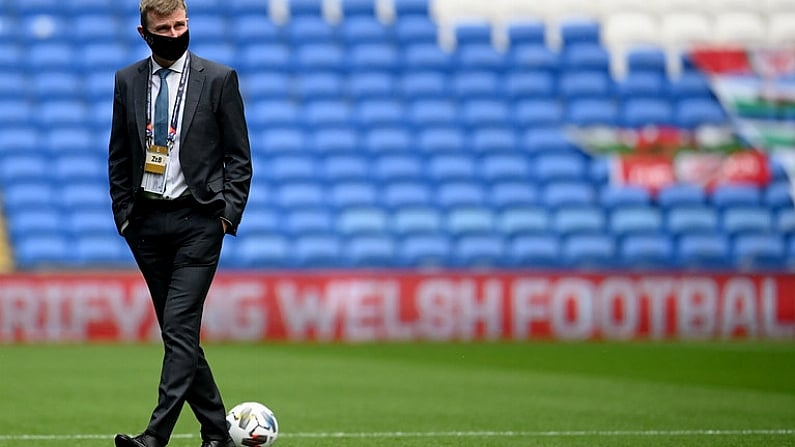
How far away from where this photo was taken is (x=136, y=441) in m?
5.45

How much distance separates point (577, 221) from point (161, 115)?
42.4 ft

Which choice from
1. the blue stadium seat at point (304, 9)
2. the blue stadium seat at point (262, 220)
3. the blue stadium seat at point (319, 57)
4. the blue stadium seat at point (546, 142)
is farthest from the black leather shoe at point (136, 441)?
the blue stadium seat at point (304, 9)

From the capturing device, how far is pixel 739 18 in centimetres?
2080

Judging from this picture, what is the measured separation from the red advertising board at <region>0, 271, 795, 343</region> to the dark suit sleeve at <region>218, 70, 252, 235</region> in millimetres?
10126

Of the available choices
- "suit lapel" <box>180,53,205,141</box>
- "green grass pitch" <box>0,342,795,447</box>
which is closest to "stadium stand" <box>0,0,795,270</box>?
"green grass pitch" <box>0,342,795,447</box>

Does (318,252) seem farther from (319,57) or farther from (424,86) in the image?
(319,57)

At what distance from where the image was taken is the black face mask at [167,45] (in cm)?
559

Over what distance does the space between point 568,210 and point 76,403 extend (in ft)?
33.7

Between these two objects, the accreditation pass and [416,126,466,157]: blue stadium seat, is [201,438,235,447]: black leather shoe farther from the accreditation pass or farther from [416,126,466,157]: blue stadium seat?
[416,126,466,157]: blue stadium seat

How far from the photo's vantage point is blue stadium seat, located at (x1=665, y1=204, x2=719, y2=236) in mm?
18219

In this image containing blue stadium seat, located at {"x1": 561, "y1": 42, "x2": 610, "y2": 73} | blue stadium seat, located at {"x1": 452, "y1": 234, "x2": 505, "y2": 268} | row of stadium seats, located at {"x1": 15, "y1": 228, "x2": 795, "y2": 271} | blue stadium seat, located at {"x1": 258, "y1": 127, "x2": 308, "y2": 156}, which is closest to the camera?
row of stadium seats, located at {"x1": 15, "y1": 228, "x2": 795, "y2": 271}

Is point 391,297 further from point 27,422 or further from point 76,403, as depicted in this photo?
point 27,422

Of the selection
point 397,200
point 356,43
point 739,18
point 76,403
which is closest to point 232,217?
point 76,403

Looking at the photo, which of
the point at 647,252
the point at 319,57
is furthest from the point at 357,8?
the point at 647,252
